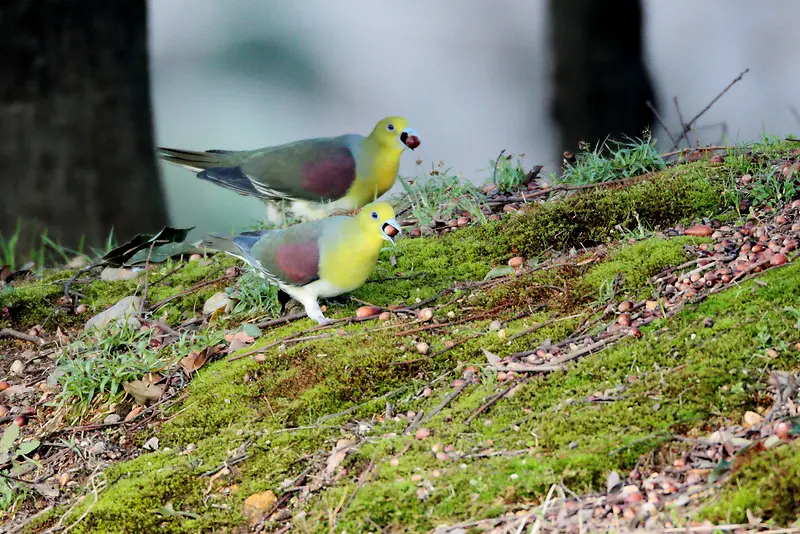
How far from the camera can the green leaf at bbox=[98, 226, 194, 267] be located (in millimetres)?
5016

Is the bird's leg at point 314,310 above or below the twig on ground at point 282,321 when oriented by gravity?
above

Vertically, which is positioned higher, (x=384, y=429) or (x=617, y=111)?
(x=617, y=111)

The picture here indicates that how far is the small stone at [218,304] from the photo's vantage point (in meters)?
4.12

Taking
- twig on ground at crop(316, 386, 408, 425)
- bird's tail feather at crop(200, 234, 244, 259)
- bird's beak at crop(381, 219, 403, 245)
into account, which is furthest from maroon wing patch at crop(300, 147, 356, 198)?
twig on ground at crop(316, 386, 408, 425)

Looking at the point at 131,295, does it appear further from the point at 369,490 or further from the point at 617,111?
the point at 617,111

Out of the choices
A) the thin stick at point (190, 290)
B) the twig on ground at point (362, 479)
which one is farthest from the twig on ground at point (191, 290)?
the twig on ground at point (362, 479)

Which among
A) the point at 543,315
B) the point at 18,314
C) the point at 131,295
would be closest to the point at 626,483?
the point at 543,315

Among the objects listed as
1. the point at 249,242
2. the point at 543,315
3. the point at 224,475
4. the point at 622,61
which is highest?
the point at 622,61

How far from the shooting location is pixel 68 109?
7.14 m

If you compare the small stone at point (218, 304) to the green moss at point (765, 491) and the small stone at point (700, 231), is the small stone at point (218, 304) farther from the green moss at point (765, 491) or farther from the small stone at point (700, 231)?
the green moss at point (765, 491)

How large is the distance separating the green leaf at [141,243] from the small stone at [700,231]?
3034 mm

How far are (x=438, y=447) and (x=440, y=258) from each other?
1768mm

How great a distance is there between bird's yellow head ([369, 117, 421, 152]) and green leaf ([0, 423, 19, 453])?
254cm

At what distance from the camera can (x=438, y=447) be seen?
2520 millimetres
